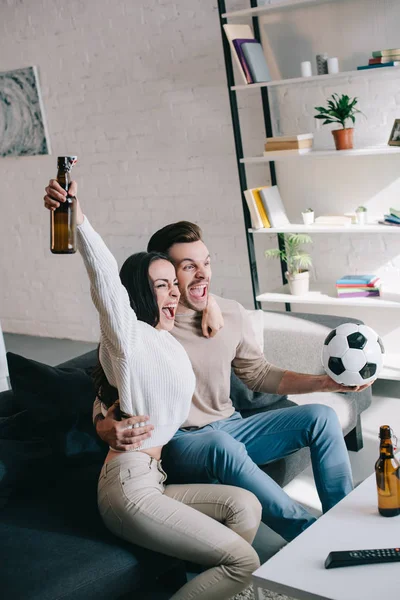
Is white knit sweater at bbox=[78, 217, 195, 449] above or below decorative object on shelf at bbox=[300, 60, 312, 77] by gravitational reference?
below

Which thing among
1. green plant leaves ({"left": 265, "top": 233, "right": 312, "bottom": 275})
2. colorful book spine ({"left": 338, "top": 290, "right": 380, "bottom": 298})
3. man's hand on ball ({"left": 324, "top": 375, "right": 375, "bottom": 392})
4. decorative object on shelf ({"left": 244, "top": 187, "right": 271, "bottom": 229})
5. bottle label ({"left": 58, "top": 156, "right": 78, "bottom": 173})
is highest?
bottle label ({"left": 58, "top": 156, "right": 78, "bottom": 173})

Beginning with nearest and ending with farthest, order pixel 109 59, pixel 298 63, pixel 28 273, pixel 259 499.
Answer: pixel 259 499 < pixel 298 63 < pixel 109 59 < pixel 28 273

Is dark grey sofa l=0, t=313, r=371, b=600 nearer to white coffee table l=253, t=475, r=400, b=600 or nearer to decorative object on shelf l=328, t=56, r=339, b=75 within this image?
white coffee table l=253, t=475, r=400, b=600

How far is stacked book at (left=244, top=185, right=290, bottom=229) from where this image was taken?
4.00m

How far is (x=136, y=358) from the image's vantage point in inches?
79.9

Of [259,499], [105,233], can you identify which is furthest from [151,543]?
[105,233]

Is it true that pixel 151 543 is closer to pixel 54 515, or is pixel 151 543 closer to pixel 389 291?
pixel 54 515

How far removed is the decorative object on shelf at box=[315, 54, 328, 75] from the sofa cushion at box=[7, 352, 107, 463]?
215cm

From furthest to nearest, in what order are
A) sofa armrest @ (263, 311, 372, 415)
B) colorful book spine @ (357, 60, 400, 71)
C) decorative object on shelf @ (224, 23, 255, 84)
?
decorative object on shelf @ (224, 23, 255, 84) → colorful book spine @ (357, 60, 400, 71) → sofa armrest @ (263, 311, 372, 415)

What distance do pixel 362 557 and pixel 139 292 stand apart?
90 cm

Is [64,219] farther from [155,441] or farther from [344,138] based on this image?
[344,138]

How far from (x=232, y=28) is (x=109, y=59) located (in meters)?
1.25

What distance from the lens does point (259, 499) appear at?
6.96ft

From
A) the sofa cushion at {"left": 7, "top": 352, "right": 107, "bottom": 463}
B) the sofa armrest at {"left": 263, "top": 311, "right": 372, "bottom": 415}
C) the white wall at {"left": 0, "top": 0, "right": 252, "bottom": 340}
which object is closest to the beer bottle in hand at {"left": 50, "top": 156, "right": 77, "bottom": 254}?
the sofa cushion at {"left": 7, "top": 352, "right": 107, "bottom": 463}
